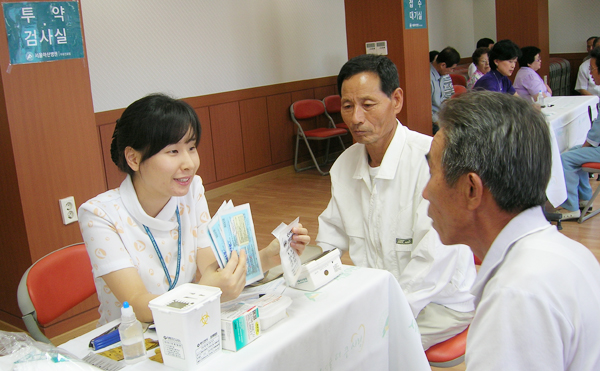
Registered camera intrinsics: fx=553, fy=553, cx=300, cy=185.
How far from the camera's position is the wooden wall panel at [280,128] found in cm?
735

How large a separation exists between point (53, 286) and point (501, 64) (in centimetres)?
505

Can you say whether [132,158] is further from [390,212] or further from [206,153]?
[206,153]

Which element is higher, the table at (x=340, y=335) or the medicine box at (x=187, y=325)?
the medicine box at (x=187, y=325)

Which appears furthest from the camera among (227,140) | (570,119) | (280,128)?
(280,128)

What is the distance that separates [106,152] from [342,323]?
4334 mm

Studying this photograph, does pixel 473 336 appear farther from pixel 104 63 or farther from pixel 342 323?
pixel 104 63

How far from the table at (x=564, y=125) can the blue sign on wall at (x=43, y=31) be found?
3547mm

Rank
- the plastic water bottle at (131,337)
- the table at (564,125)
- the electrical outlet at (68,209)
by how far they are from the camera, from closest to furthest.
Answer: the plastic water bottle at (131,337), the electrical outlet at (68,209), the table at (564,125)

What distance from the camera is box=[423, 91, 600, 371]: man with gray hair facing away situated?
37.9 inches

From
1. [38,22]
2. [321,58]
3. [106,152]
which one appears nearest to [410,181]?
[38,22]

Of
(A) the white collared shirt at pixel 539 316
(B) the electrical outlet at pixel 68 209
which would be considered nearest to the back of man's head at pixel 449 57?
(B) the electrical outlet at pixel 68 209

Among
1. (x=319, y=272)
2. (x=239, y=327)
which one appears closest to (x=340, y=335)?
(x=319, y=272)

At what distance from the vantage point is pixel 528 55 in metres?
7.11

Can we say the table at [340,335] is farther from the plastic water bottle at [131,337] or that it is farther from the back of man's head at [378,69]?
the back of man's head at [378,69]
